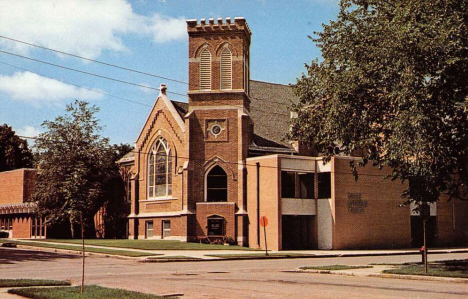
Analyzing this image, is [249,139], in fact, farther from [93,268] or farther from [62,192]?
[93,268]

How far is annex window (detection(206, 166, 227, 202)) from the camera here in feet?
147

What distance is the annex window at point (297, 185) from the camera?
42750mm

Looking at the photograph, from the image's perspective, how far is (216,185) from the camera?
147 feet

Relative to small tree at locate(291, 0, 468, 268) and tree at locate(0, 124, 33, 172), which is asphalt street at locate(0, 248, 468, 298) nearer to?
small tree at locate(291, 0, 468, 268)

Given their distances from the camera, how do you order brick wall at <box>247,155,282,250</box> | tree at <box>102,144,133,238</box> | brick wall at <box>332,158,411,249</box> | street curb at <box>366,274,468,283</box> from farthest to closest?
1. tree at <box>102,144,133,238</box>
2. brick wall at <box>332,158,411,249</box>
3. brick wall at <box>247,155,282,250</box>
4. street curb at <box>366,274,468,283</box>

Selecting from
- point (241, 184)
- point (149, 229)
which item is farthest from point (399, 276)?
point (149, 229)

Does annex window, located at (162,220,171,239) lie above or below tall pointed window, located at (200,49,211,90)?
below

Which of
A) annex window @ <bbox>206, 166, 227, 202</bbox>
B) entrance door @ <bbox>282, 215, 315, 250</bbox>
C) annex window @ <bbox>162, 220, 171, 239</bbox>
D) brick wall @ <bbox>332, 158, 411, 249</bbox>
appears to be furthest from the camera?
annex window @ <bbox>162, 220, 171, 239</bbox>

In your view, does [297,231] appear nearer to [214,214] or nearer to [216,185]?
[214,214]

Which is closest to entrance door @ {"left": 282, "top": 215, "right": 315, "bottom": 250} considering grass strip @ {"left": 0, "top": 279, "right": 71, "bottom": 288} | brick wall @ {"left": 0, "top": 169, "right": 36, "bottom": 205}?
brick wall @ {"left": 0, "top": 169, "right": 36, "bottom": 205}

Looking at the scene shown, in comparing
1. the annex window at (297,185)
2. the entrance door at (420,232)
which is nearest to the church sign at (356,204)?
the annex window at (297,185)

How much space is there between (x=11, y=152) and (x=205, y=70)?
132 feet

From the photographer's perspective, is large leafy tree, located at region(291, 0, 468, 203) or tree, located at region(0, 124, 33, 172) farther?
tree, located at region(0, 124, 33, 172)

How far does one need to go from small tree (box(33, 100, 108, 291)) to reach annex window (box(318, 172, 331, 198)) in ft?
60.2
